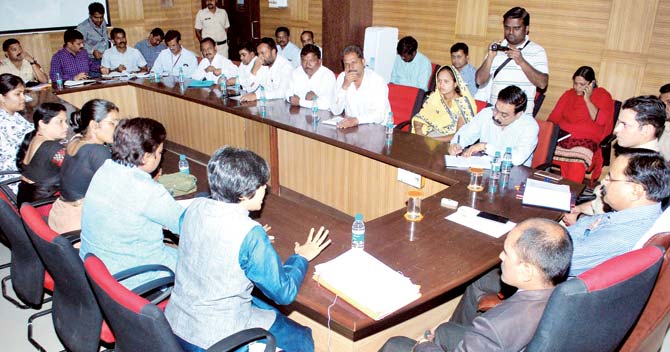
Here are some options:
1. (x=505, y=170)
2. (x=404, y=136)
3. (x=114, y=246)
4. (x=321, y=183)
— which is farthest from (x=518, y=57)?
(x=114, y=246)

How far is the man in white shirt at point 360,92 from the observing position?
14.6 feet

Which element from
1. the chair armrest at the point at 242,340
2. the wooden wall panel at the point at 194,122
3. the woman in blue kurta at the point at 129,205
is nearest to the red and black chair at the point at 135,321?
the chair armrest at the point at 242,340

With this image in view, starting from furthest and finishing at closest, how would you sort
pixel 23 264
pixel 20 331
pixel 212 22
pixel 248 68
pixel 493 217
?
1. pixel 212 22
2. pixel 248 68
3. pixel 20 331
4. pixel 493 217
5. pixel 23 264

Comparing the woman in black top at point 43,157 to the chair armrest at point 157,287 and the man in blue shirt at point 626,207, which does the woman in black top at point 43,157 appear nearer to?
the chair armrest at point 157,287

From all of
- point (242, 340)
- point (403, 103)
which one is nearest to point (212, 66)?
point (403, 103)

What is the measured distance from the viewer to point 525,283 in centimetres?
179

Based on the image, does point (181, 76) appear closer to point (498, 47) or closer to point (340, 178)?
point (340, 178)

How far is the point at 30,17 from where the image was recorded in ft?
25.3

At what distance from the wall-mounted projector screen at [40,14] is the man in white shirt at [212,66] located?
3087 mm

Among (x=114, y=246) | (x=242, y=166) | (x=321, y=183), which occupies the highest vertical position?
(x=242, y=166)

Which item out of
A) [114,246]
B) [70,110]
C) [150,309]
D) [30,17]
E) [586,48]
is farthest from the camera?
[30,17]

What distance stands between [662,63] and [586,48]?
746 mm

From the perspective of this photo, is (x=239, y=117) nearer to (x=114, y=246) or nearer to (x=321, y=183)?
(x=321, y=183)

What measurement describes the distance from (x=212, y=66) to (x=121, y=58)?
167cm
